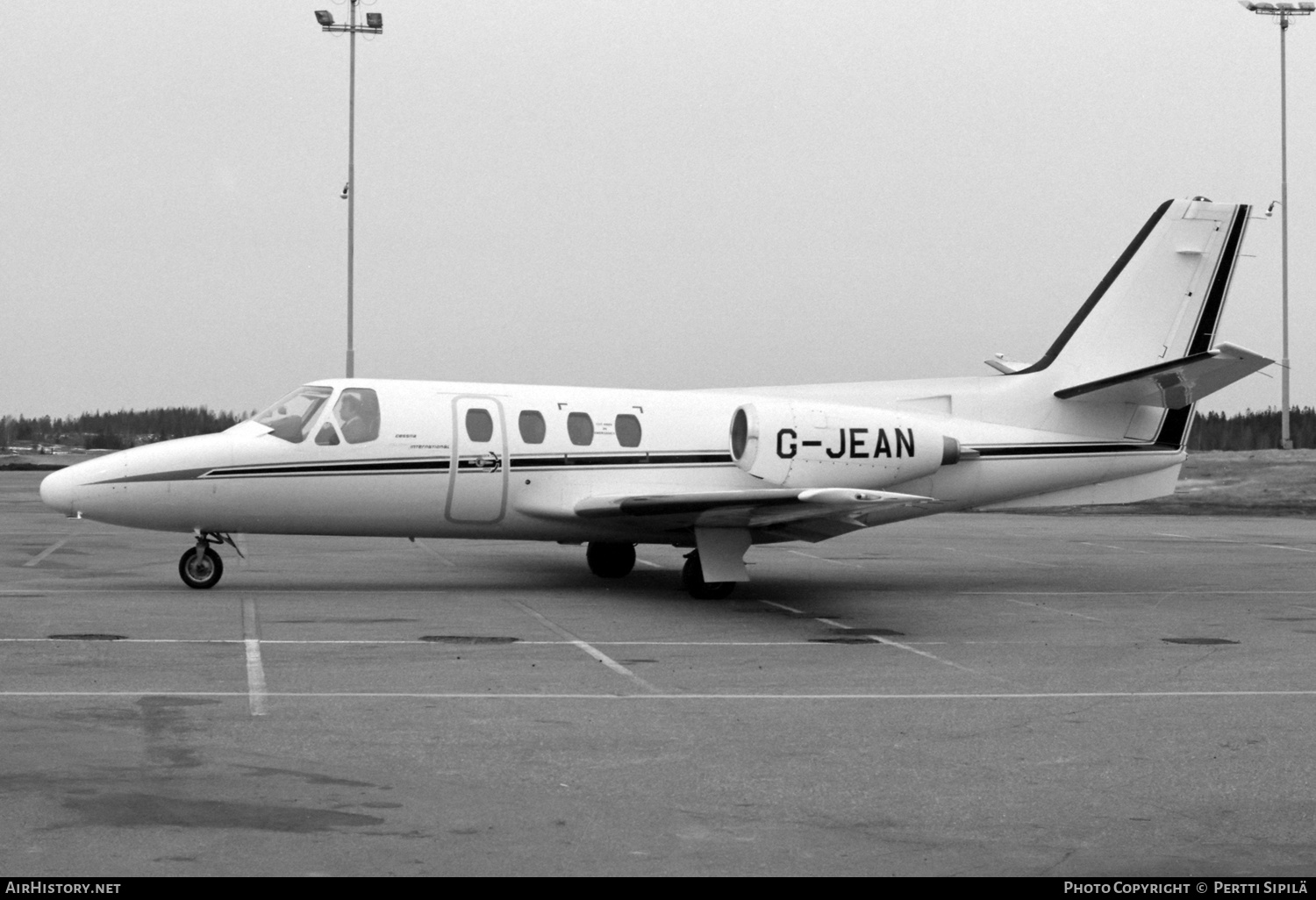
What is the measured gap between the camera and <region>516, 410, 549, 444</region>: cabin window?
18.7 m

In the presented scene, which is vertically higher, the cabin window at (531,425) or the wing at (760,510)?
the cabin window at (531,425)

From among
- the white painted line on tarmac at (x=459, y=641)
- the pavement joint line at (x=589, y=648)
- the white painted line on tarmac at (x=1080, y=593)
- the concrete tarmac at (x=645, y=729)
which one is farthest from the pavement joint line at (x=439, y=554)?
the white painted line on tarmac at (x=459, y=641)

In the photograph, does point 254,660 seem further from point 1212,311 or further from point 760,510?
point 1212,311

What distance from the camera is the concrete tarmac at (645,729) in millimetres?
6570

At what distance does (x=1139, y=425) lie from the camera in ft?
69.5

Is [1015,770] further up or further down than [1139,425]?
further down

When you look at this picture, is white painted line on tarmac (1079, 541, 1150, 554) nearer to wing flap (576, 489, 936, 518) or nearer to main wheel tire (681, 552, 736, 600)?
wing flap (576, 489, 936, 518)

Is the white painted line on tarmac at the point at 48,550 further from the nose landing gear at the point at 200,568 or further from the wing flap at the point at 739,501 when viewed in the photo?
the wing flap at the point at 739,501

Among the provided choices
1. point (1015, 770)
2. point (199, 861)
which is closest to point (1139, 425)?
point (1015, 770)

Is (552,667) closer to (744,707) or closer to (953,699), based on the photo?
(744,707)

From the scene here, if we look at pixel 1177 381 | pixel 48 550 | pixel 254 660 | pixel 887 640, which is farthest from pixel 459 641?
pixel 48 550

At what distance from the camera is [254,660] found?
12133 millimetres

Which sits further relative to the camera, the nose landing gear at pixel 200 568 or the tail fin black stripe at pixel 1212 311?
the tail fin black stripe at pixel 1212 311
